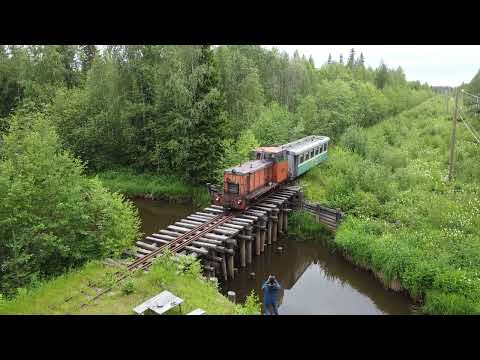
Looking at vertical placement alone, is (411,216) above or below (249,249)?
above

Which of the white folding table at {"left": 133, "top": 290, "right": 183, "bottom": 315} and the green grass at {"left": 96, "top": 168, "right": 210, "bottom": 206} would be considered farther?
the green grass at {"left": 96, "top": 168, "right": 210, "bottom": 206}

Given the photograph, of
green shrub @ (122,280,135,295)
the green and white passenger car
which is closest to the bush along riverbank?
green shrub @ (122,280,135,295)

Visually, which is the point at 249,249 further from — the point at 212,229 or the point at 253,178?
the point at 253,178

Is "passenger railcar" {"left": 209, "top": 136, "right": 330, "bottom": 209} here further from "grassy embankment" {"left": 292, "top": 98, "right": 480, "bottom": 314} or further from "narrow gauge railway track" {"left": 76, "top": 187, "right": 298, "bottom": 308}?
"grassy embankment" {"left": 292, "top": 98, "right": 480, "bottom": 314}

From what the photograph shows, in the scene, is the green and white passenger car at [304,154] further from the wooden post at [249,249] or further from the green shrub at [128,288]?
the green shrub at [128,288]

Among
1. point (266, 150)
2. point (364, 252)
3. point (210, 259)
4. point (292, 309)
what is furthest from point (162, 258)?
point (266, 150)

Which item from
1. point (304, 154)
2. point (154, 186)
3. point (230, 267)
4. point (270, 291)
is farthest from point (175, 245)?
point (154, 186)

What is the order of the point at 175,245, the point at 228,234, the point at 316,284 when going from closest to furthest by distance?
the point at 175,245 → the point at 228,234 → the point at 316,284

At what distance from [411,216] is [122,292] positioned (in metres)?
13.7

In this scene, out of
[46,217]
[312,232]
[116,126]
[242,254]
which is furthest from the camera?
[116,126]

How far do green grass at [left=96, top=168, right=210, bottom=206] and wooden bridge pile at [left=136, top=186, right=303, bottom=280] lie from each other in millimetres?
6241

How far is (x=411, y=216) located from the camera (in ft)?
61.8

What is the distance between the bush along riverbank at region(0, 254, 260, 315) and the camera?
10.7 metres

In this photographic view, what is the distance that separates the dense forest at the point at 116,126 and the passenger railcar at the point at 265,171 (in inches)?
110
